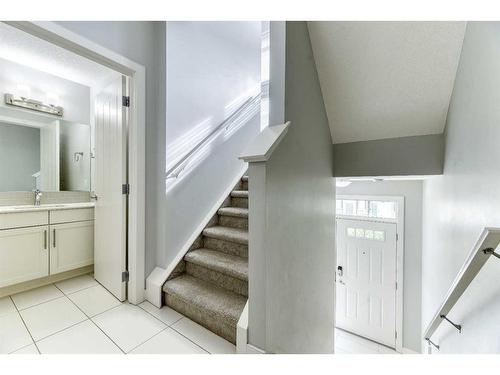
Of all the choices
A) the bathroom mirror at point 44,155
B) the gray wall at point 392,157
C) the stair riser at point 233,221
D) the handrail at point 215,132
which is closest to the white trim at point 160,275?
the stair riser at point 233,221

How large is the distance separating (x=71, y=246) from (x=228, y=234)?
1.76 m

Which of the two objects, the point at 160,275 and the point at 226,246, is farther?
the point at 226,246

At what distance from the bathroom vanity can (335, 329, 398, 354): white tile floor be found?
12.5ft

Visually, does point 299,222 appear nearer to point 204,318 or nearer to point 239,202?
point 204,318

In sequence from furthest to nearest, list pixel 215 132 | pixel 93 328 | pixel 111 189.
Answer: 1. pixel 215 132
2. pixel 111 189
3. pixel 93 328

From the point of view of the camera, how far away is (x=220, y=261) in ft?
6.23

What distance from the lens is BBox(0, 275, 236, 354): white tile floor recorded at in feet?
4.63

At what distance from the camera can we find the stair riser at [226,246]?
200cm

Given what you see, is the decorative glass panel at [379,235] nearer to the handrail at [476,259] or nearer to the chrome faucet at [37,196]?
the handrail at [476,259]

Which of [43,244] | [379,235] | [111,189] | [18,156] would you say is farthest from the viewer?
[379,235]

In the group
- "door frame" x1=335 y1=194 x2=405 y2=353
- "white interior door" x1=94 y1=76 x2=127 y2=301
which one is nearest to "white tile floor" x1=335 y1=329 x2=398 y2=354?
"door frame" x1=335 y1=194 x2=405 y2=353

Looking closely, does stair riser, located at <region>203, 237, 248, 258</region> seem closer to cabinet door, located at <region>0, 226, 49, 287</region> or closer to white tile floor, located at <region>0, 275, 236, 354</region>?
white tile floor, located at <region>0, 275, 236, 354</region>

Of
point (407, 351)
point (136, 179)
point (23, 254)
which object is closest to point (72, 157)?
point (23, 254)
